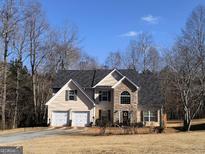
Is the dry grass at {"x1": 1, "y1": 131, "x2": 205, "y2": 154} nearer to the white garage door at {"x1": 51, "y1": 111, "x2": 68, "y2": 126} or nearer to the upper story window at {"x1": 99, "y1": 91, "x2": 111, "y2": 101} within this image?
the white garage door at {"x1": 51, "y1": 111, "x2": 68, "y2": 126}

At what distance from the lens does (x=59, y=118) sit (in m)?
46.7

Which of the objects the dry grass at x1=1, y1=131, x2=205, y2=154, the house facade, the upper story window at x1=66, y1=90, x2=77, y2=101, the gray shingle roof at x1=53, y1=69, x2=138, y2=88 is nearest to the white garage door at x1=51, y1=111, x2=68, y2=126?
the house facade

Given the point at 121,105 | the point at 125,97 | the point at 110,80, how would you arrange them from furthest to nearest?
the point at 110,80, the point at 125,97, the point at 121,105

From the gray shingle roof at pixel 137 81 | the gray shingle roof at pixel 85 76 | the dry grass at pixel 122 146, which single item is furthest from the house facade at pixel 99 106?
the dry grass at pixel 122 146

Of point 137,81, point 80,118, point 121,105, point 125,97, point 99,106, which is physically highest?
point 137,81

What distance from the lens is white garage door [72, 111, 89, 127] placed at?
46406mm

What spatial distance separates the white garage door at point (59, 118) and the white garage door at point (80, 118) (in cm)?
110

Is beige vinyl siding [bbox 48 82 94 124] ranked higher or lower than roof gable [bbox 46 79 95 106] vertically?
lower

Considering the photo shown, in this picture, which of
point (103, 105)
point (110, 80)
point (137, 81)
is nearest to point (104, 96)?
point (103, 105)

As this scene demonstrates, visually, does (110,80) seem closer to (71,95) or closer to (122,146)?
(71,95)

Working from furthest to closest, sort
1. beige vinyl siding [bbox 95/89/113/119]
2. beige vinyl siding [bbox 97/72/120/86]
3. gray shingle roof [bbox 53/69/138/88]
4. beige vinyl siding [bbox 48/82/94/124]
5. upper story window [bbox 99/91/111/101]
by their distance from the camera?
gray shingle roof [bbox 53/69/138/88] < beige vinyl siding [bbox 97/72/120/86] < upper story window [bbox 99/91/111/101] < beige vinyl siding [bbox 95/89/113/119] < beige vinyl siding [bbox 48/82/94/124]

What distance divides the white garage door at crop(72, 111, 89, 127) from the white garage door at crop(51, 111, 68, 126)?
1.10 m

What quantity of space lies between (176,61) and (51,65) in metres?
28.2

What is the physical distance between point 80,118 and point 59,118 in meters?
2.88
